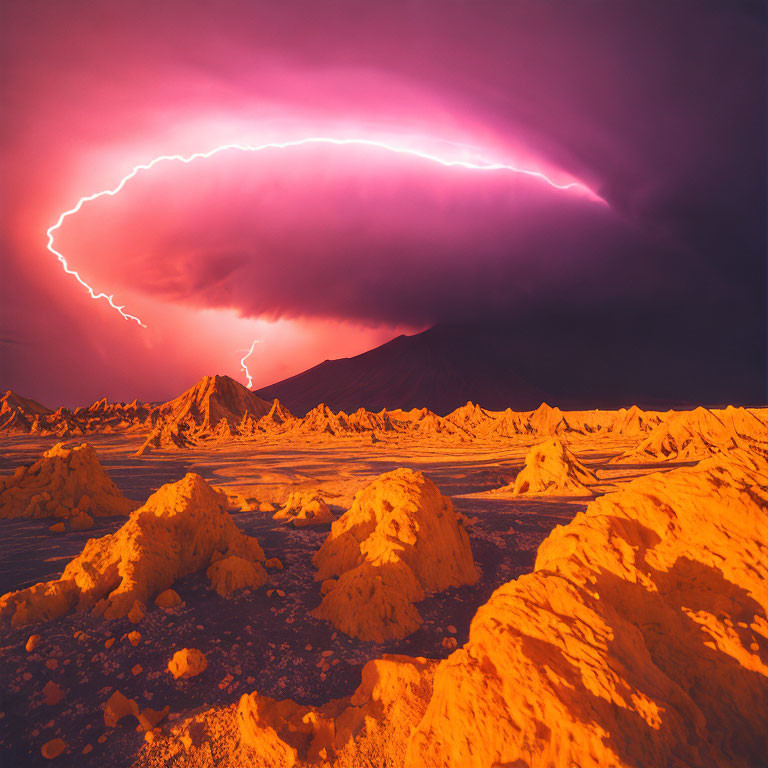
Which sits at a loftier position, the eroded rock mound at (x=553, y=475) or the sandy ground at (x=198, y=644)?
the eroded rock mound at (x=553, y=475)

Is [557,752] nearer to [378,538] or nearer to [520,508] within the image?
[378,538]

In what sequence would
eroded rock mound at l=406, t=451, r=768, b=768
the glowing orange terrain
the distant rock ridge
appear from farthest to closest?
the distant rock ridge < the glowing orange terrain < eroded rock mound at l=406, t=451, r=768, b=768

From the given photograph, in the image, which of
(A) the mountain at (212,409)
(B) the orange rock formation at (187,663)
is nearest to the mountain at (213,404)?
(A) the mountain at (212,409)

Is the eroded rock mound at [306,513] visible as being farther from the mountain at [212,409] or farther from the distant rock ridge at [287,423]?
the mountain at [212,409]

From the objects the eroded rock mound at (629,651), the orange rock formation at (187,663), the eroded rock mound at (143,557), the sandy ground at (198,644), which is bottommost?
the sandy ground at (198,644)

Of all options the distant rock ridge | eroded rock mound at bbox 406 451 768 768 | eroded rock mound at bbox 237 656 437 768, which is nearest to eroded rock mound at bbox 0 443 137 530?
eroded rock mound at bbox 237 656 437 768

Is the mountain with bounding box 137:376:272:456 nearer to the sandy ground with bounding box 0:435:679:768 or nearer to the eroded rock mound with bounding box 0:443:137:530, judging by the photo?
the eroded rock mound with bounding box 0:443:137:530
